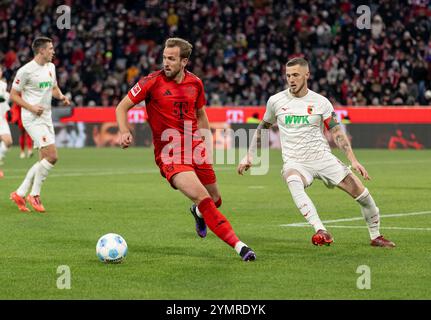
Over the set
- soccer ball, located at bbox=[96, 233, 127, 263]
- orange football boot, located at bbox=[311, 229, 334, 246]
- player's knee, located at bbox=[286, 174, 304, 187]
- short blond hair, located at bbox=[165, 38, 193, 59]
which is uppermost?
short blond hair, located at bbox=[165, 38, 193, 59]

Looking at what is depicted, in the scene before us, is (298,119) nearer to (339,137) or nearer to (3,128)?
(339,137)

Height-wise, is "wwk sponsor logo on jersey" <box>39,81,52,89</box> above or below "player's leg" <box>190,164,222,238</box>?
above

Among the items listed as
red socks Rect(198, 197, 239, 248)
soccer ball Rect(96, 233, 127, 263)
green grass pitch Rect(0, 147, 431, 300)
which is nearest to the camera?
green grass pitch Rect(0, 147, 431, 300)

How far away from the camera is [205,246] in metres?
11.1

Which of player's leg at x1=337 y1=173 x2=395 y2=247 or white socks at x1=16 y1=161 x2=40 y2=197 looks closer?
player's leg at x1=337 y1=173 x2=395 y2=247

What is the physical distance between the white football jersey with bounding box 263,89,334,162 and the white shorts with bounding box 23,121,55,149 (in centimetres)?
488

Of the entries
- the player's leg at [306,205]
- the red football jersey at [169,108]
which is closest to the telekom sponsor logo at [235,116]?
the player's leg at [306,205]

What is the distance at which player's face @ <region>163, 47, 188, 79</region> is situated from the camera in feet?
33.5

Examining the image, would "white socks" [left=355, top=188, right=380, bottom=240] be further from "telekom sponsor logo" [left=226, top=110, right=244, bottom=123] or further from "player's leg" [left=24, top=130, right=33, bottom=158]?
"telekom sponsor logo" [left=226, top=110, right=244, bottom=123]

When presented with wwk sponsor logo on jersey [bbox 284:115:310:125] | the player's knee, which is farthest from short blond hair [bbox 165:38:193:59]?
the player's knee

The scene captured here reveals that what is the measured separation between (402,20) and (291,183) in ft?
88.8

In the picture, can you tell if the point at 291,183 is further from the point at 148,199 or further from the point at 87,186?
the point at 87,186

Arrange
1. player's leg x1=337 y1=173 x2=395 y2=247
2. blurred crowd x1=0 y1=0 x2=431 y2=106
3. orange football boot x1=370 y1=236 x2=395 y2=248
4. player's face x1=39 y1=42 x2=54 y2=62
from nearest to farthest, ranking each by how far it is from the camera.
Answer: orange football boot x1=370 y1=236 x2=395 y2=248 < player's leg x1=337 y1=173 x2=395 y2=247 < player's face x1=39 y1=42 x2=54 y2=62 < blurred crowd x1=0 y1=0 x2=431 y2=106

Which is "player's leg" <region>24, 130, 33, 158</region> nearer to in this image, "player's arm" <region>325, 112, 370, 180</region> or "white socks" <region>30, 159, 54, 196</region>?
"white socks" <region>30, 159, 54, 196</region>
